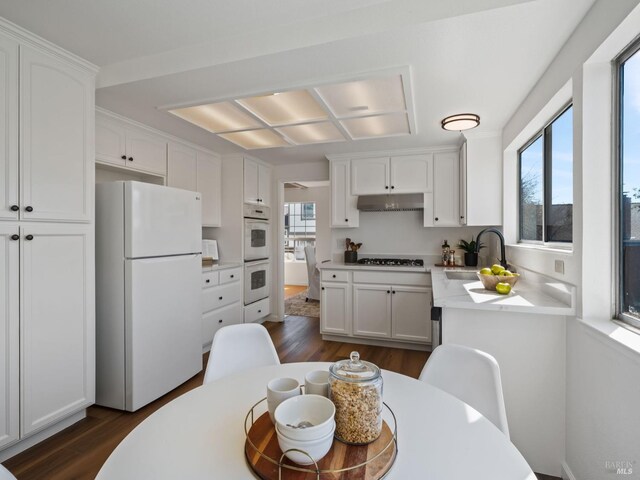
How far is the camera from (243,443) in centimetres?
83

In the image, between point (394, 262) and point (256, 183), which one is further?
point (256, 183)

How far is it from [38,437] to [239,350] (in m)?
1.40

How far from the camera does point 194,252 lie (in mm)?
2762

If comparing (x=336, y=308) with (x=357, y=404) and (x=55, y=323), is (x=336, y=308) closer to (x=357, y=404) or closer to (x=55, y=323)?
(x=55, y=323)

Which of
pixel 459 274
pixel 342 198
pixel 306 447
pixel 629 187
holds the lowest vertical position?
pixel 306 447

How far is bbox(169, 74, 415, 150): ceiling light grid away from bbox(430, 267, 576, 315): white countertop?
136 cm

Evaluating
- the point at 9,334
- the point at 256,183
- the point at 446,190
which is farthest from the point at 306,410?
the point at 256,183

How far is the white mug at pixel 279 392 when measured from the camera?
0.87m

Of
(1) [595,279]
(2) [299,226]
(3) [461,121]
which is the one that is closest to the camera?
(1) [595,279]

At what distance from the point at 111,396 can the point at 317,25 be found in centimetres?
272

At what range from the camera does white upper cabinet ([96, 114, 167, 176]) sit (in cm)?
253

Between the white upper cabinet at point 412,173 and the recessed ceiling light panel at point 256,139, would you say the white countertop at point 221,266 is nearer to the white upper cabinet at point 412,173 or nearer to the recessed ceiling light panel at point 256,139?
the recessed ceiling light panel at point 256,139

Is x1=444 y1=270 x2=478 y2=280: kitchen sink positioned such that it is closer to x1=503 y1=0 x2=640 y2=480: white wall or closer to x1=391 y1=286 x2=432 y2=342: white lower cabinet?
x1=391 y1=286 x2=432 y2=342: white lower cabinet

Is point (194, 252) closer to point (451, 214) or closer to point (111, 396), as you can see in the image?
point (111, 396)
